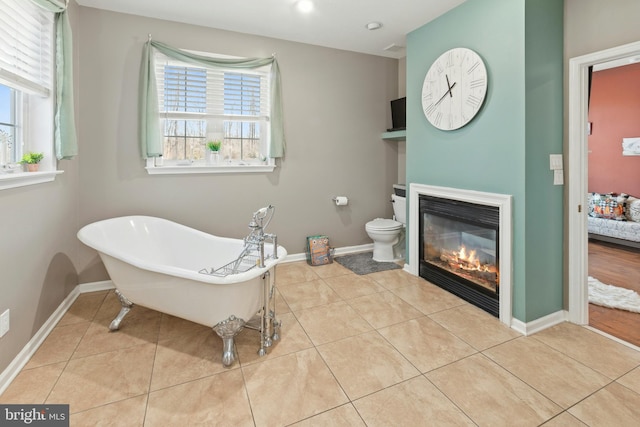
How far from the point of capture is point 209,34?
3.26m

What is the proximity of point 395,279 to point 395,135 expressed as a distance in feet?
5.93

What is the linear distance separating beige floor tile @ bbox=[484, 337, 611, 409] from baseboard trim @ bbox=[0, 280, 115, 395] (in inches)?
110

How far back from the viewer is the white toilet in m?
3.77

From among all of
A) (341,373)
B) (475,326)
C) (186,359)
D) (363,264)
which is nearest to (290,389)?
(341,373)

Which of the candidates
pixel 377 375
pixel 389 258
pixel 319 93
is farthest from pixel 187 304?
pixel 319 93

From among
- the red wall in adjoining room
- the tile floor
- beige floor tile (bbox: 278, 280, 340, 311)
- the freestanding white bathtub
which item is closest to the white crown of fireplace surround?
the tile floor

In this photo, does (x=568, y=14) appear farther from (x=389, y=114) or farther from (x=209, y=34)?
(x=209, y=34)

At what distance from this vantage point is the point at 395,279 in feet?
10.8

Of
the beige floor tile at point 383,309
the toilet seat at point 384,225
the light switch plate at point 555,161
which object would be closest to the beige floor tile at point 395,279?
the beige floor tile at point 383,309

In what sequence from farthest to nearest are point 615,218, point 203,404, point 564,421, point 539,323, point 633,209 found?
point 615,218 → point 633,209 → point 539,323 → point 203,404 → point 564,421

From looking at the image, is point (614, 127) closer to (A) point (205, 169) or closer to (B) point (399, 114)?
(B) point (399, 114)

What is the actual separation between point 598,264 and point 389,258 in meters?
2.47

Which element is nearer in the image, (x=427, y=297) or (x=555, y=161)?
(x=555, y=161)

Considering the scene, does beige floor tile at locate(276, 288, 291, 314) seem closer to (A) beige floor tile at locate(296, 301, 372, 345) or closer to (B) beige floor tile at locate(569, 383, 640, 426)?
(A) beige floor tile at locate(296, 301, 372, 345)
